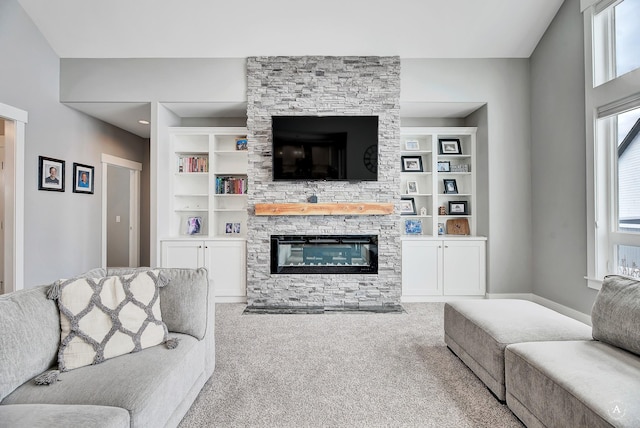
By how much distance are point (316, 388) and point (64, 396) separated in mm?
1338

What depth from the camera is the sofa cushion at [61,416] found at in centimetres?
109

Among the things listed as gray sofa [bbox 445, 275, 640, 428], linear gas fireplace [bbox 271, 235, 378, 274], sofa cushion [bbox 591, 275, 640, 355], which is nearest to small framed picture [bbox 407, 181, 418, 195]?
linear gas fireplace [bbox 271, 235, 378, 274]

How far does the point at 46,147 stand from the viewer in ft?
13.3

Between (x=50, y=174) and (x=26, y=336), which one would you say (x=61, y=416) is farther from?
(x=50, y=174)

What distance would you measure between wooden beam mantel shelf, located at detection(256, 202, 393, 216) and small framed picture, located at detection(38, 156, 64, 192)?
256 centimetres

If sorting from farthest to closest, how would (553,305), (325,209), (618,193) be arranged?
1. (325,209)
2. (553,305)
3. (618,193)

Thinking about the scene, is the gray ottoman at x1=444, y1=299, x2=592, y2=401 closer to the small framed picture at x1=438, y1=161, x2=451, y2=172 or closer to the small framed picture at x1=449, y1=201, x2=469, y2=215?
the small framed picture at x1=449, y1=201, x2=469, y2=215

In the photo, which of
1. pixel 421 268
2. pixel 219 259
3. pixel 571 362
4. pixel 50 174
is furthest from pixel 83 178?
pixel 571 362

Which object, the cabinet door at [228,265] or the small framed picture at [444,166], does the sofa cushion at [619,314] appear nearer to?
the small framed picture at [444,166]

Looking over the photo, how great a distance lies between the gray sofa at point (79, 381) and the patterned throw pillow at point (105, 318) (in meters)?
0.05

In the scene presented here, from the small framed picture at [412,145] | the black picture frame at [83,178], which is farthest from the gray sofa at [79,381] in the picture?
the small framed picture at [412,145]

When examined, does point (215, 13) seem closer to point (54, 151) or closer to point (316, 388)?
point (54, 151)

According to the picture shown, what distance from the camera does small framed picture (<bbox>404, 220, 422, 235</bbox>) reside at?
15.2ft

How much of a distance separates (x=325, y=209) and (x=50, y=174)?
3.39 meters
